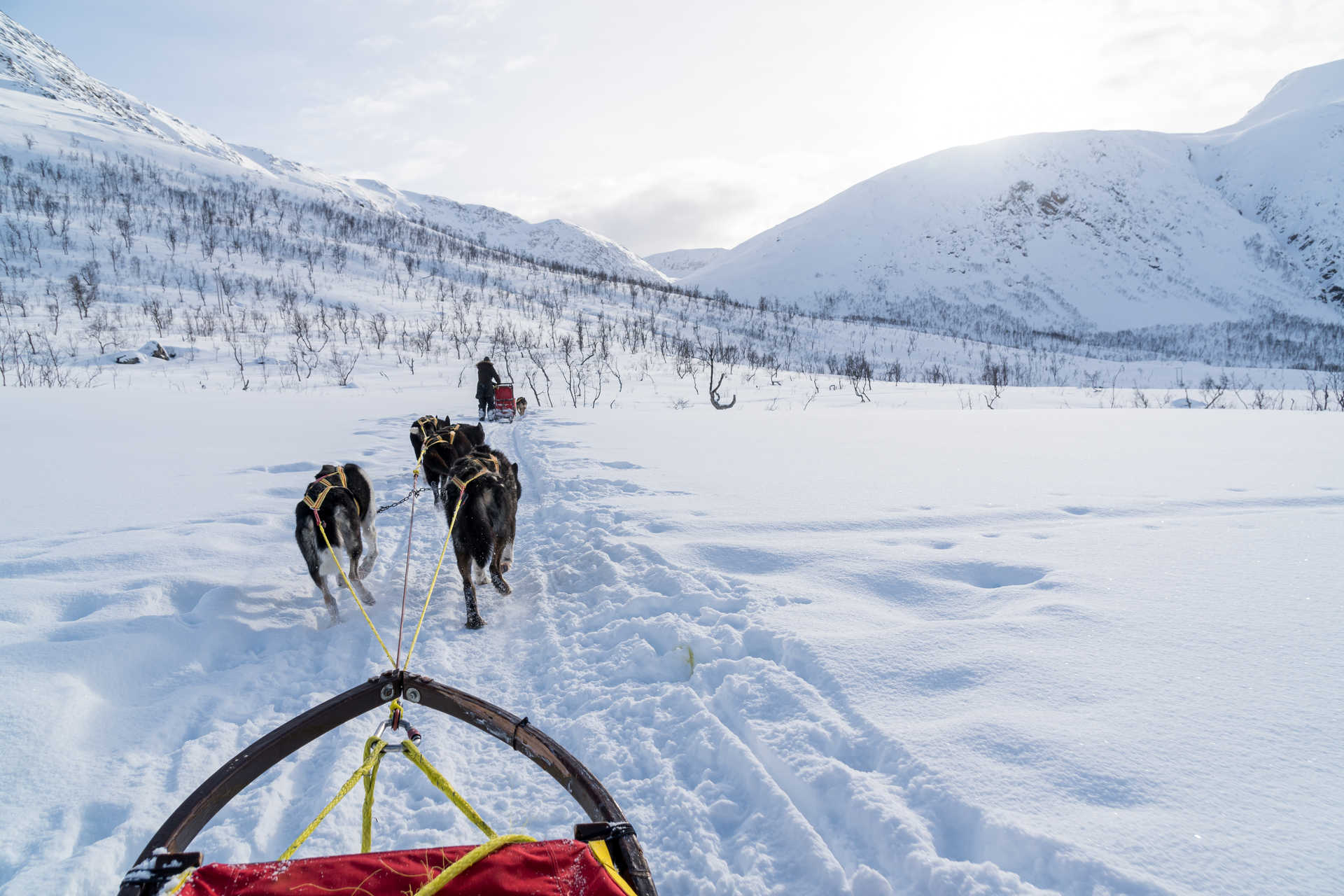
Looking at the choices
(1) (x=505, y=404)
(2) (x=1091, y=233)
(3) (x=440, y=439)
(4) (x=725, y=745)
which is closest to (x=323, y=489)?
(3) (x=440, y=439)

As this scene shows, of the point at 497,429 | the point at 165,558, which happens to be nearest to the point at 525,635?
the point at 165,558

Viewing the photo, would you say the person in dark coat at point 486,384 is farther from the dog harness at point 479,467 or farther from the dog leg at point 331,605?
the dog leg at point 331,605

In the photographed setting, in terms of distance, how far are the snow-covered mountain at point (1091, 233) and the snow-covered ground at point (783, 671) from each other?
78.6 m

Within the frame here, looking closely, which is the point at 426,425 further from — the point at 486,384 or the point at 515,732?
the point at 515,732

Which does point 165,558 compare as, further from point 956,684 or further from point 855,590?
point 956,684

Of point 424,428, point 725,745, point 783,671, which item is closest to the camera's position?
point 725,745

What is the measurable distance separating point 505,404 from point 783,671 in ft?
31.5

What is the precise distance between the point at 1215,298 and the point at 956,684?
10296 centimetres

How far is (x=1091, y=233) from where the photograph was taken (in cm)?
8869

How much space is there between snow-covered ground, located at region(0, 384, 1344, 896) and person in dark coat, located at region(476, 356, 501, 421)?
5493mm

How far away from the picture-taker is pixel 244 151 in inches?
4594

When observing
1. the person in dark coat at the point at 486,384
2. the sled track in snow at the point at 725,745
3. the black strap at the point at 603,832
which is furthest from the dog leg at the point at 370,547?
the person in dark coat at the point at 486,384

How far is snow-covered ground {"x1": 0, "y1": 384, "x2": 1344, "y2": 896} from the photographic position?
6.00 ft

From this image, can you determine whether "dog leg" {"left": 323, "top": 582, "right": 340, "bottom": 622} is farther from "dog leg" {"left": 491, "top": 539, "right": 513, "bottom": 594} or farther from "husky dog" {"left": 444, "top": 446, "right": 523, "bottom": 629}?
"dog leg" {"left": 491, "top": 539, "right": 513, "bottom": 594}
